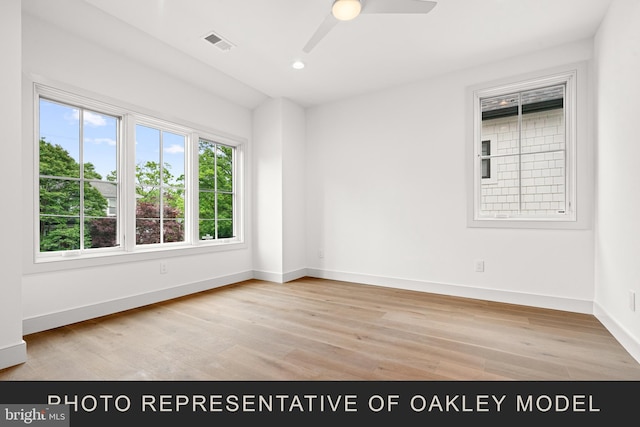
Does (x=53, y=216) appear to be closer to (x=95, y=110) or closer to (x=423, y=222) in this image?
(x=95, y=110)

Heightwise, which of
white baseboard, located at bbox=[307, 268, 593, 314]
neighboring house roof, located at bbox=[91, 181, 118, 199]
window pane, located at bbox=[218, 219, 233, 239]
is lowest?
white baseboard, located at bbox=[307, 268, 593, 314]

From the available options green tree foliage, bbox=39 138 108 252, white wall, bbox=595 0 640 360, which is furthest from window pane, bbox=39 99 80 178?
white wall, bbox=595 0 640 360

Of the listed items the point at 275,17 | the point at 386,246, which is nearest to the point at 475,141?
the point at 386,246

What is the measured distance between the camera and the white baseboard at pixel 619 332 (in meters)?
2.04

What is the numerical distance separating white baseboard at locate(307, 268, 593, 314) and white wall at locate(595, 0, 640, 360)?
22 centimetres

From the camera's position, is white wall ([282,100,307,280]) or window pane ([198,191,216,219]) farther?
white wall ([282,100,307,280])

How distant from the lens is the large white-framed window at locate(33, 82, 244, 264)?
269cm

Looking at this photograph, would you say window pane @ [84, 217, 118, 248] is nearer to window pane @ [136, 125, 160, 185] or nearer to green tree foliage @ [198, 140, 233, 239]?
window pane @ [136, 125, 160, 185]

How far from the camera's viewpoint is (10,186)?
1970 mm

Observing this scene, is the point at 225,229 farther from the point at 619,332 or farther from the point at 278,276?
the point at 619,332

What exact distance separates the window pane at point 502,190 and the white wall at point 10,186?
13.7 ft

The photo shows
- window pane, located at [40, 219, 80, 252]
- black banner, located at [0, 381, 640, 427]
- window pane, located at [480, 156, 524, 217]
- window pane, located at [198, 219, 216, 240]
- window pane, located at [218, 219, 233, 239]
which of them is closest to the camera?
black banner, located at [0, 381, 640, 427]

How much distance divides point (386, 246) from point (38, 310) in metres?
3.60

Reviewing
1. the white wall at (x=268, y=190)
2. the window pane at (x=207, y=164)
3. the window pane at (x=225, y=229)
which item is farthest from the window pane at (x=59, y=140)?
the white wall at (x=268, y=190)
